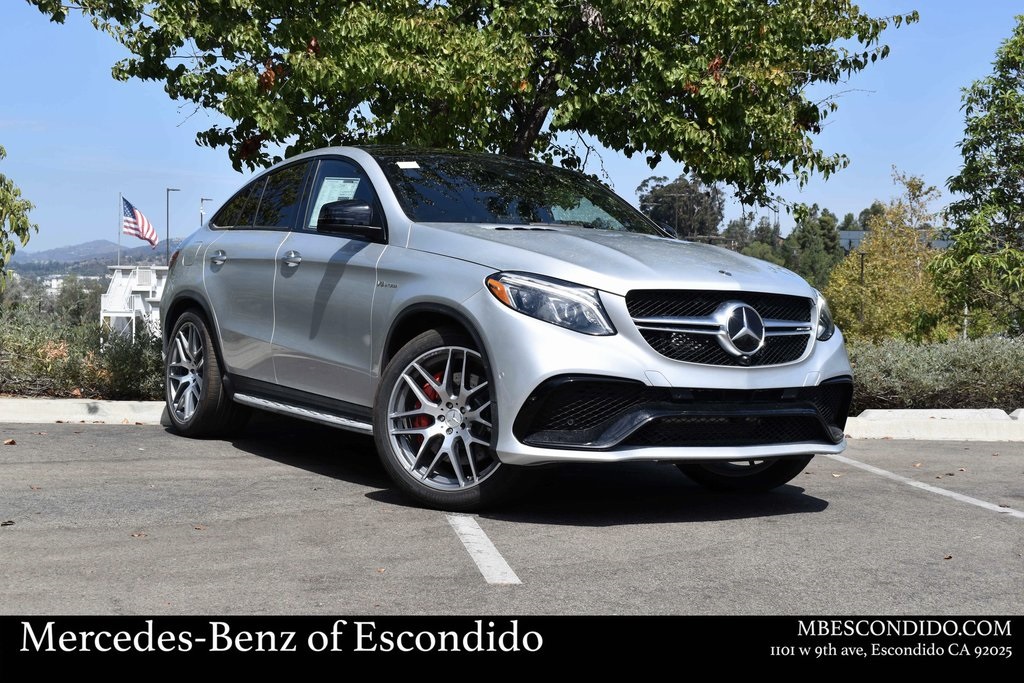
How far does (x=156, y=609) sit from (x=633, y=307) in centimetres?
245

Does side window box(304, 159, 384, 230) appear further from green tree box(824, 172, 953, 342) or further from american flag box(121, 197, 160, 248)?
green tree box(824, 172, 953, 342)

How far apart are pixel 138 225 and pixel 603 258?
1740 inches

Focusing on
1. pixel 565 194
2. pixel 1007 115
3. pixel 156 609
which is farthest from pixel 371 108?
pixel 1007 115

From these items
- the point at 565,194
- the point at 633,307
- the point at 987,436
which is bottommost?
the point at 987,436

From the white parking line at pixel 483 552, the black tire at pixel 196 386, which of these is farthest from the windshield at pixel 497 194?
the black tire at pixel 196 386

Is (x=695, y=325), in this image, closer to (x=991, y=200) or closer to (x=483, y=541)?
(x=483, y=541)

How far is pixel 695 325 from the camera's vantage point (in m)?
5.66

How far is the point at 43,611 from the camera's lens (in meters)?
4.13

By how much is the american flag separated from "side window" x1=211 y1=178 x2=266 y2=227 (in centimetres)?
3996

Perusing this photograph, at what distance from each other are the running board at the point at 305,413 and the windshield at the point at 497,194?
1.13 meters

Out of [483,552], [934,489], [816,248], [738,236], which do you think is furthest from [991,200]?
[816,248]

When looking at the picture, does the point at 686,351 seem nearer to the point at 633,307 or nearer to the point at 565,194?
the point at 633,307

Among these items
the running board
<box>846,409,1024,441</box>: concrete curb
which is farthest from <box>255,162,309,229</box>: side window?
<box>846,409,1024,441</box>: concrete curb
